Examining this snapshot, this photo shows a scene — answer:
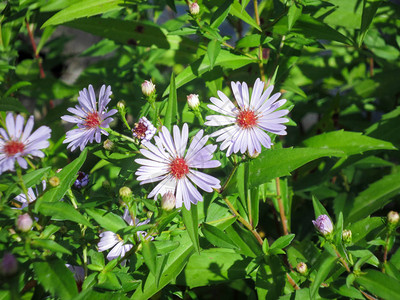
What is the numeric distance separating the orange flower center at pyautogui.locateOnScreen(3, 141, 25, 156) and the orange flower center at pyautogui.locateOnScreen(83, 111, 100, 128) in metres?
0.18

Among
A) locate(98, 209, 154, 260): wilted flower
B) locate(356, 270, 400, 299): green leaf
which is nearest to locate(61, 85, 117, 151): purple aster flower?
locate(98, 209, 154, 260): wilted flower

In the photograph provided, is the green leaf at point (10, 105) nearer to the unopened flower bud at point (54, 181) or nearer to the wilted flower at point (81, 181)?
the wilted flower at point (81, 181)

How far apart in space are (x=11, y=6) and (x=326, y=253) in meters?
1.34

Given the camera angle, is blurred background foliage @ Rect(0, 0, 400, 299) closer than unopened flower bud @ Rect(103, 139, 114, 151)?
No

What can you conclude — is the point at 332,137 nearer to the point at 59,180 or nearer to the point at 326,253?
the point at 326,253

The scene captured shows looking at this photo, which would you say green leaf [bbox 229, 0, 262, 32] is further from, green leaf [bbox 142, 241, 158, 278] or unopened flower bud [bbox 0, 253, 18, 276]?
unopened flower bud [bbox 0, 253, 18, 276]

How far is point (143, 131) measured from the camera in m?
0.93

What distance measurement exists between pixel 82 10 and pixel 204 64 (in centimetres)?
43

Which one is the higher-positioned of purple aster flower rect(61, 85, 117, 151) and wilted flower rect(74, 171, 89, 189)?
purple aster flower rect(61, 85, 117, 151)

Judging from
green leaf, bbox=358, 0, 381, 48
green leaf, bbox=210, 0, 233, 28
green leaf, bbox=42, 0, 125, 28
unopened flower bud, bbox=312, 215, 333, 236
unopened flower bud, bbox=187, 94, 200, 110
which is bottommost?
unopened flower bud, bbox=312, 215, 333, 236

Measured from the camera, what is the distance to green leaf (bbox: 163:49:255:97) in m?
1.17

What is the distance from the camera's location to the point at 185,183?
3.12 ft

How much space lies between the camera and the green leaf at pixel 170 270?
0.98 meters

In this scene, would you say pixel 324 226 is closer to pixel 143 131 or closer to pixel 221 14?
pixel 143 131
